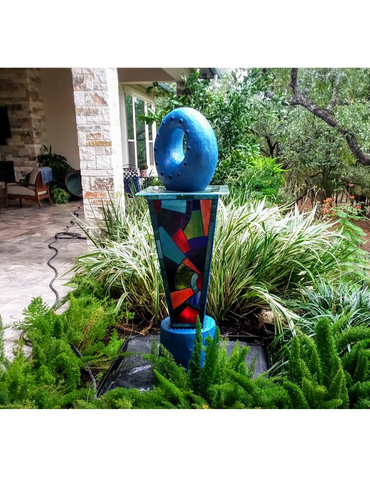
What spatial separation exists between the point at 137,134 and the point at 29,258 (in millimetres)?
7290

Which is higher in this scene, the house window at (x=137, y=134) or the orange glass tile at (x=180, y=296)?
the house window at (x=137, y=134)

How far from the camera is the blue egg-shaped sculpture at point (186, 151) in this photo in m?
1.62

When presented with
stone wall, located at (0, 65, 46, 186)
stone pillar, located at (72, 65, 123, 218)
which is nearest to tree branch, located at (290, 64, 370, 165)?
stone pillar, located at (72, 65, 123, 218)

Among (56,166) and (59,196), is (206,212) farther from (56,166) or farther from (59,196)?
(56,166)

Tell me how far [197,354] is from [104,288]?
4.22 feet

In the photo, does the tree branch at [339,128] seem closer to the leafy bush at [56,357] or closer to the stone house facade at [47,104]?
the stone house facade at [47,104]

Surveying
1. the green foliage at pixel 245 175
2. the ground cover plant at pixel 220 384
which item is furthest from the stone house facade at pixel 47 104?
the ground cover plant at pixel 220 384

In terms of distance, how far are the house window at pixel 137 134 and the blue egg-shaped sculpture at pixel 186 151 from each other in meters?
7.79

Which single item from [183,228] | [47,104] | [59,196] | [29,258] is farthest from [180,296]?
[47,104]
